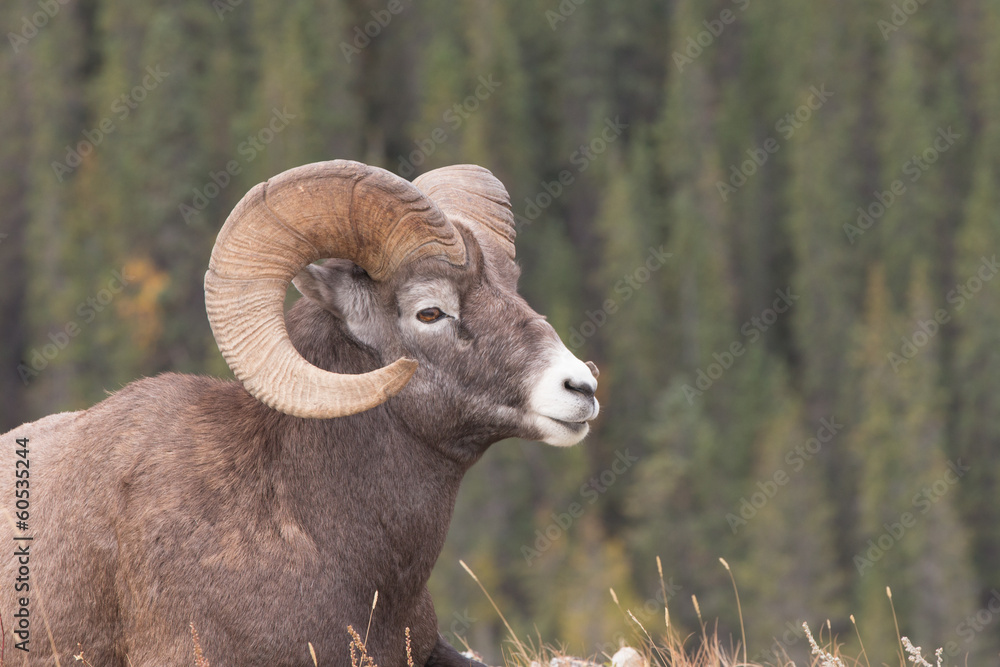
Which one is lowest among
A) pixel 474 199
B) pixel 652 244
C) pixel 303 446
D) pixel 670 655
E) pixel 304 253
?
pixel 652 244

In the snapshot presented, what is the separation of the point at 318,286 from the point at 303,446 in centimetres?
75

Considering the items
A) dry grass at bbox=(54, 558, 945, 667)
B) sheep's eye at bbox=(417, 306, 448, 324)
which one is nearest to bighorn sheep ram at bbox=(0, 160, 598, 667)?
sheep's eye at bbox=(417, 306, 448, 324)

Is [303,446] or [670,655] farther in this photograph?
[670,655]

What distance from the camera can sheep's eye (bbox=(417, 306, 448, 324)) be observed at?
607 cm

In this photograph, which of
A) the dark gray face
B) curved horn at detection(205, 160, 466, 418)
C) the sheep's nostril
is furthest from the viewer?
the dark gray face

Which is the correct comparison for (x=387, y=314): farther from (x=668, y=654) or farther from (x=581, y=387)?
(x=668, y=654)

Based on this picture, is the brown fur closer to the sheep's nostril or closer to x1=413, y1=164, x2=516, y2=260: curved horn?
the sheep's nostril

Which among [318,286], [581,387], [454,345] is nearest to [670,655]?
[581,387]

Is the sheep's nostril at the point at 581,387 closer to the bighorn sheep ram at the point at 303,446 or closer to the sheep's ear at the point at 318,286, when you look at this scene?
the bighorn sheep ram at the point at 303,446

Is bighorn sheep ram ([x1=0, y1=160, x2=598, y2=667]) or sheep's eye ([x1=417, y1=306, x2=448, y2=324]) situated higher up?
sheep's eye ([x1=417, y1=306, x2=448, y2=324])

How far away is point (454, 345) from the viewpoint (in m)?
6.08

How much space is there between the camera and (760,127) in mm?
101500

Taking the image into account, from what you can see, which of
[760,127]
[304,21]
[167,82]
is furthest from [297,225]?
[760,127]

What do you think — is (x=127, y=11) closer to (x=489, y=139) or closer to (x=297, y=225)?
(x=489, y=139)
